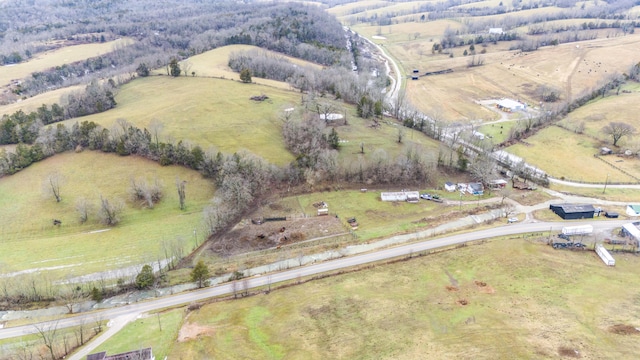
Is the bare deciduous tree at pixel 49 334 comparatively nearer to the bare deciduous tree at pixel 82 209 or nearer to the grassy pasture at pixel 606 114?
the bare deciduous tree at pixel 82 209

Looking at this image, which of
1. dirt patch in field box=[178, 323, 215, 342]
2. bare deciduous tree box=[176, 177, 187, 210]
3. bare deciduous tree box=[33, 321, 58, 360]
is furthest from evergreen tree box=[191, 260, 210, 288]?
bare deciduous tree box=[176, 177, 187, 210]

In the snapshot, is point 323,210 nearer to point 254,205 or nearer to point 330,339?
point 254,205

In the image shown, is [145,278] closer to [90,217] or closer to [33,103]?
[90,217]

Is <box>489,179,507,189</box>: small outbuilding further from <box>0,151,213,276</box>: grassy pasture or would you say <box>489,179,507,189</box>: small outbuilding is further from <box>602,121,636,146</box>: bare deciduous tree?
<box>0,151,213,276</box>: grassy pasture

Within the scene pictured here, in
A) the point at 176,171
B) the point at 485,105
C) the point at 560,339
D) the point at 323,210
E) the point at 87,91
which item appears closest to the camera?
the point at 560,339

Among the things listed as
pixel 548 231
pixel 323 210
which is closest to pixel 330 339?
pixel 323 210

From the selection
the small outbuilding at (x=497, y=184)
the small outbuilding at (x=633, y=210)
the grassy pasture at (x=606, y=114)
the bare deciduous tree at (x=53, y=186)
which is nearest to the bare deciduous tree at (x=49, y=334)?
the bare deciduous tree at (x=53, y=186)

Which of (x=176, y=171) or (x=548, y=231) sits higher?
(x=176, y=171)
